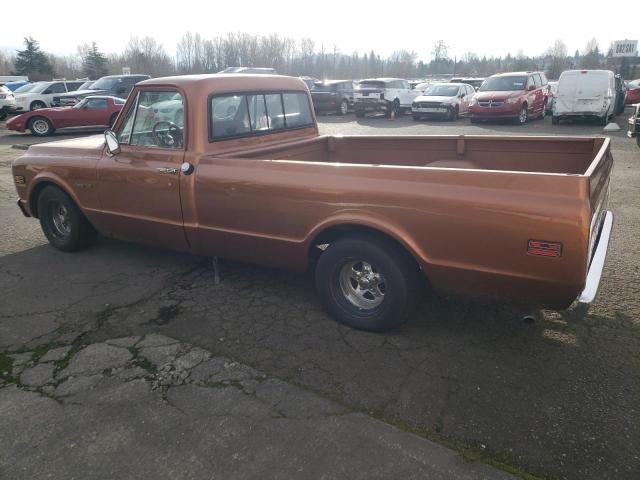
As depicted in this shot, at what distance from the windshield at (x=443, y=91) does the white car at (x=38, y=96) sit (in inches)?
642

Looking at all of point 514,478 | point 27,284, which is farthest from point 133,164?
point 514,478

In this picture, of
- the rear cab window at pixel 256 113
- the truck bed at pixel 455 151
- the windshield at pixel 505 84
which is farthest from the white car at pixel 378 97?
the truck bed at pixel 455 151

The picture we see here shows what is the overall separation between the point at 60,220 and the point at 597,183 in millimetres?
5374

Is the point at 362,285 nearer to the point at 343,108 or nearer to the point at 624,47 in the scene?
the point at 343,108

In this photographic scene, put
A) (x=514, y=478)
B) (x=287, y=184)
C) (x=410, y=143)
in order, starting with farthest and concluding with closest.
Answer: (x=410, y=143)
(x=287, y=184)
(x=514, y=478)

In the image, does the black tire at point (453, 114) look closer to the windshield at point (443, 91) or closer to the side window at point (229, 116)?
the windshield at point (443, 91)

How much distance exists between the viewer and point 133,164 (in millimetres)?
4668

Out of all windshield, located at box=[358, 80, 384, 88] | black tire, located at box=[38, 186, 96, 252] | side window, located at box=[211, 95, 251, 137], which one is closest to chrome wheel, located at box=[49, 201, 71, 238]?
black tire, located at box=[38, 186, 96, 252]

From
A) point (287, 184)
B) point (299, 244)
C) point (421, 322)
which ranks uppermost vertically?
point (287, 184)

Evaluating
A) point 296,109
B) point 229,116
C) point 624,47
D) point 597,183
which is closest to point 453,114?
point 296,109

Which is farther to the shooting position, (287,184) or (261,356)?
(287,184)

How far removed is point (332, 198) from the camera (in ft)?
11.9

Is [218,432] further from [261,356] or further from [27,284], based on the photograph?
[27,284]

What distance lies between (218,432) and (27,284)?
314 centimetres
